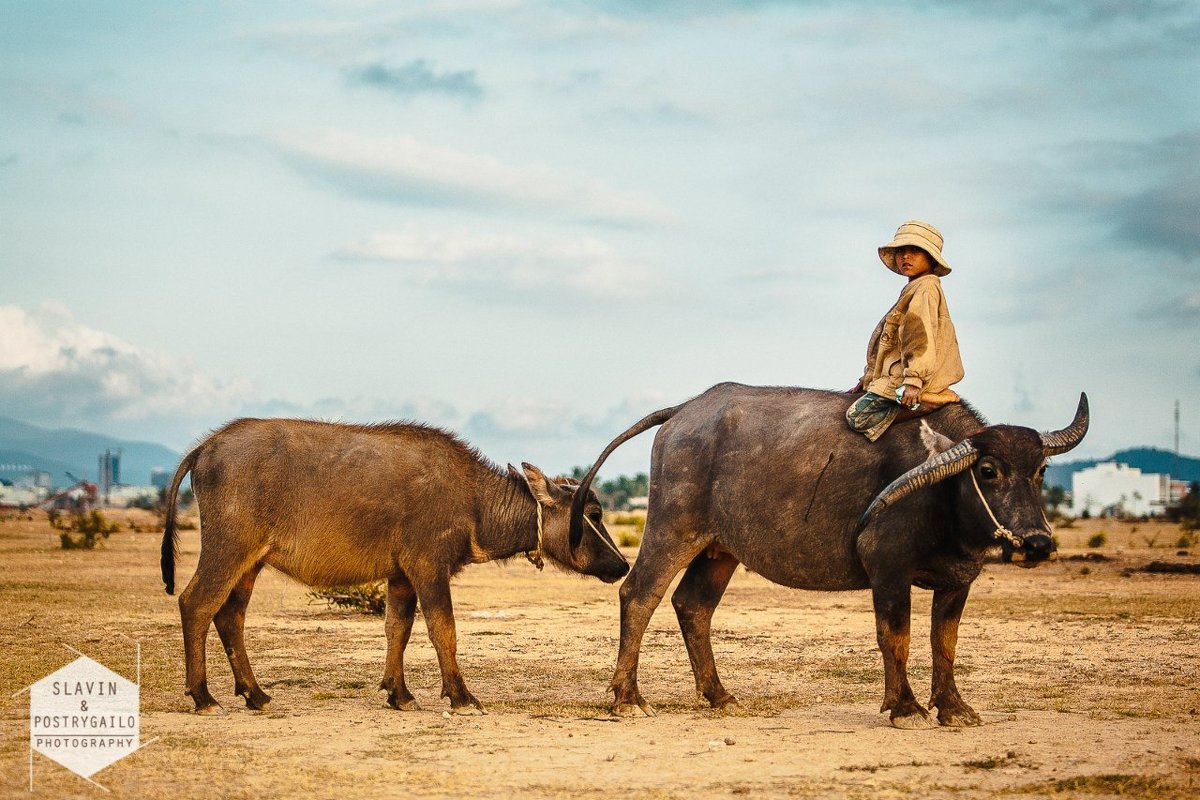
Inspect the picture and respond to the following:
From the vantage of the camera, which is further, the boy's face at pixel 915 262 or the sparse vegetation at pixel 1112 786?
the boy's face at pixel 915 262

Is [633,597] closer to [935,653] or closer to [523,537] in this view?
[523,537]

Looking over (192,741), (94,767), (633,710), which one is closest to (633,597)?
(633,710)

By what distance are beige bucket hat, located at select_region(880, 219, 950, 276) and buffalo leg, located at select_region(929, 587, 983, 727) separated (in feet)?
8.12

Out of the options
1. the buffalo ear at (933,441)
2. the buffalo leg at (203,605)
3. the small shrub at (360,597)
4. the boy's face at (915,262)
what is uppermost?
the boy's face at (915,262)

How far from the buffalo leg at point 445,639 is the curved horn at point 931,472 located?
3.57m

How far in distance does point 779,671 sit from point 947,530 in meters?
4.00

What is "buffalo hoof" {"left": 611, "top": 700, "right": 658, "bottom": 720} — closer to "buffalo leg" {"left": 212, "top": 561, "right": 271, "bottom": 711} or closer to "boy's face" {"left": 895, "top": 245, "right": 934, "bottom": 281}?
"buffalo leg" {"left": 212, "top": 561, "right": 271, "bottom": 711}

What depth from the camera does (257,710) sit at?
35.8ft

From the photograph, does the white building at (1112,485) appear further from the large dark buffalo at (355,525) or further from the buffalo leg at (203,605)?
the buffalo leg at (203,605)

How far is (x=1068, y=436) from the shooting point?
1012cm

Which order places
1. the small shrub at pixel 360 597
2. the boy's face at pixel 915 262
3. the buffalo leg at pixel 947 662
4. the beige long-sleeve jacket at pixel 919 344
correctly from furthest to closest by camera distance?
the small shrub at pixel 360 597, the boy's face at pixel 915 262, the beige long-sleeve jacket at pixel 919 344, the buffalo leg at pixel 947 662

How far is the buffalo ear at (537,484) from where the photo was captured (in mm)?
11820

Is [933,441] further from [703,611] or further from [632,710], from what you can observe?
[632,710]

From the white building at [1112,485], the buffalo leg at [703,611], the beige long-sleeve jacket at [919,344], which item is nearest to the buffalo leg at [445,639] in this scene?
the buffalo leg at [703,611]
